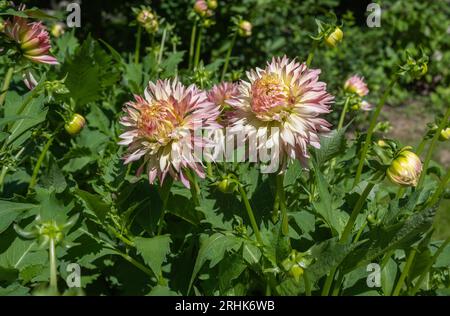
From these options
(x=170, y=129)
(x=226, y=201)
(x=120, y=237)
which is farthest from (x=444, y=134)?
(x=120, y=237)

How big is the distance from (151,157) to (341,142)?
1.90 feet

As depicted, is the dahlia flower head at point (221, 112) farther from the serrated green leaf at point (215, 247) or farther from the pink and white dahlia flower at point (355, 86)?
the pink and white dahlia flower at point (355, 86)

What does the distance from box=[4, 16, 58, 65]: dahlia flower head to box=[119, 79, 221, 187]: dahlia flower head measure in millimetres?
447

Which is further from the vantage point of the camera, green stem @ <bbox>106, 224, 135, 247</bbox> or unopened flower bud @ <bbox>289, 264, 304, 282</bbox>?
green stem @ <bbox>106, 224, 135, 247</bbox>

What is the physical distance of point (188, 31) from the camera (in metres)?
4.18

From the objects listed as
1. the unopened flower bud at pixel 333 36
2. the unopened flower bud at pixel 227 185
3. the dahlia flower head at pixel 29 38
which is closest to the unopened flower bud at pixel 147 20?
the dahlia flower head at pixel 29 38

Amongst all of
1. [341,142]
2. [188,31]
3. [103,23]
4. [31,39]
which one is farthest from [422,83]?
[31,39]

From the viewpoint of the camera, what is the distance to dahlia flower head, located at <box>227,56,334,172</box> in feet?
4.65

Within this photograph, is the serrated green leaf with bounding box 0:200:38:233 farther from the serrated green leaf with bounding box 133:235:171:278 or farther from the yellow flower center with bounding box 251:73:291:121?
the yellow flower center with bounding box 251:73:291:121

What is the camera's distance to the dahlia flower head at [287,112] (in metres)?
1.42

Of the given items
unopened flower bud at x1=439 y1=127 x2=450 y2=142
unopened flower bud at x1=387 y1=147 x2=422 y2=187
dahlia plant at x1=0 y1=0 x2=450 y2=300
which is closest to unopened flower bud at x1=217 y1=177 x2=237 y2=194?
dahlia plant at x1=0 y1=0 x2=450 y2=300

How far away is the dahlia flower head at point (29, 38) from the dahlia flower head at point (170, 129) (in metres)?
0.45
